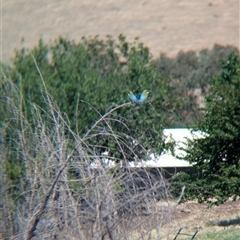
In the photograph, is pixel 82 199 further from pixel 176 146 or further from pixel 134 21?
pixel 134 21

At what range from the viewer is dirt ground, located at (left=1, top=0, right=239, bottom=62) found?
57.4 metres

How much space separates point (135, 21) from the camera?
60219mm

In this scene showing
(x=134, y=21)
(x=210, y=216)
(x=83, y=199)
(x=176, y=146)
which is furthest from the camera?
(x=134, y=21)

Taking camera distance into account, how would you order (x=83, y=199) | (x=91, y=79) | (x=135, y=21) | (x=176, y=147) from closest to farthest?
(x=83, y=199)
(x=176, y=147)
(x=91, y=79)
(x=135, y=21)

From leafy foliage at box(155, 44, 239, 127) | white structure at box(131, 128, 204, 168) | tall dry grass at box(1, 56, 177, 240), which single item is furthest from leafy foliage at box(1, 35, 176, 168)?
tall dry grass at box(1, 56, 177, 240)

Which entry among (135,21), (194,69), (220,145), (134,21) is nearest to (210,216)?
(220,145)

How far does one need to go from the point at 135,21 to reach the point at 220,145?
146 ft

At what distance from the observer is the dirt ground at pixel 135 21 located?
57.4 metres

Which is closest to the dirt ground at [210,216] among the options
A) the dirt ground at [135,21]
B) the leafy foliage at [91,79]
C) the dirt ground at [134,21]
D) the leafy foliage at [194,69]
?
the leafy foliage at [91,79]

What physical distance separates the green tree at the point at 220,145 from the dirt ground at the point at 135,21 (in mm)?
40108

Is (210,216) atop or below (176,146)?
below

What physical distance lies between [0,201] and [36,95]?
13.3 m

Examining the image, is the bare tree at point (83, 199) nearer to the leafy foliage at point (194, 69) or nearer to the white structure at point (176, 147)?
the white structure at point (176, 147)

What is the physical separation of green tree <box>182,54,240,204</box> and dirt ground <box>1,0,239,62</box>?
132 ft
